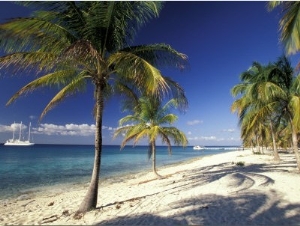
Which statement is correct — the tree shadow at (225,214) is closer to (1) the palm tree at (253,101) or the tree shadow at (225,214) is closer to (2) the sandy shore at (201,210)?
(2) the sandy shore at (201,210)

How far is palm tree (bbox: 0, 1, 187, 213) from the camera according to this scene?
5884 millimetres

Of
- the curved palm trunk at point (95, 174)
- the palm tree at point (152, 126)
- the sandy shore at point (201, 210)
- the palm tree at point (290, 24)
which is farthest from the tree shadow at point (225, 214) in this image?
the palm tree at point (152, 126)

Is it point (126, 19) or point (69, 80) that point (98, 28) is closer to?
point (126, 19)

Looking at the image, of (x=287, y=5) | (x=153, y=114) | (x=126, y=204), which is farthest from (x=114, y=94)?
(x=287, y=5)

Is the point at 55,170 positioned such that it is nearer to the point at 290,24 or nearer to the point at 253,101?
the point at 253,101

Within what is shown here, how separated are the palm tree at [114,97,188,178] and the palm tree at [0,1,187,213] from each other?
5.81m

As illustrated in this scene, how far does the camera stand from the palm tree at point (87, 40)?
19.3 feet

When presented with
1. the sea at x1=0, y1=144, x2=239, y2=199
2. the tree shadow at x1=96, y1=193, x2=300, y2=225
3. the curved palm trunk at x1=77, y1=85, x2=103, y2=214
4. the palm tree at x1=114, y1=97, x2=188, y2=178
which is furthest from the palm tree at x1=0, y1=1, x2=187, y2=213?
the sea at x1=0, y1=144, x2=239, y2=199

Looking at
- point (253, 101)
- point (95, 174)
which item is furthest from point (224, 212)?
point (253, 101)

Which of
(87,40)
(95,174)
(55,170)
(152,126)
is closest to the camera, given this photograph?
(87,40)

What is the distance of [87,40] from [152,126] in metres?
8.47

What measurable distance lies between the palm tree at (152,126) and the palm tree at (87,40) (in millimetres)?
5814

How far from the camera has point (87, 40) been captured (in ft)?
18.4

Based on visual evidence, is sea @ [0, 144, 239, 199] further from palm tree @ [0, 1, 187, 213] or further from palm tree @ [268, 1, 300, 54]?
palm tree @ [268, 1, 300, 54]
